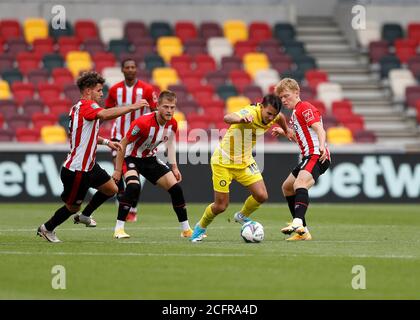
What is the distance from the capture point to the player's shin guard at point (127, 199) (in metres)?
13.6

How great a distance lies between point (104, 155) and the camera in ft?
70.6

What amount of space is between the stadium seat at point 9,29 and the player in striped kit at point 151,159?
46.2ft

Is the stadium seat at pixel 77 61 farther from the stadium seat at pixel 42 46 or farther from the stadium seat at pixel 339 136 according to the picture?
the stadium seat at pixel 339 136

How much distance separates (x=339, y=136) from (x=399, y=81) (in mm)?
4008

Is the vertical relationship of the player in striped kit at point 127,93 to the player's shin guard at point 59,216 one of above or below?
above

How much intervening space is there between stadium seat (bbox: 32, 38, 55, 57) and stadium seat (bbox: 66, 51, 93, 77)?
68cm

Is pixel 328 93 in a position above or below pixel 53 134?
above

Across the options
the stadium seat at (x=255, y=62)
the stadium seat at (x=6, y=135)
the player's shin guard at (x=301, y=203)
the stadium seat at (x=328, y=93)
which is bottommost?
the player's shin guard at (x=301, y=203)

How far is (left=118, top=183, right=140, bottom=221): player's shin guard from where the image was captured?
44.6ft

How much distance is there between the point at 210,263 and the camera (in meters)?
10.7

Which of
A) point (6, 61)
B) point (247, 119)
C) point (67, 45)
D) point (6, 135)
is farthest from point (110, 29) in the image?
point (247, 119)

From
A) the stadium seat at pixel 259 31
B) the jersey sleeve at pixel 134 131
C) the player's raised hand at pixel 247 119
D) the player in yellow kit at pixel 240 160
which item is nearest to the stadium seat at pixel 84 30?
the stadium seat at pixel 259 31

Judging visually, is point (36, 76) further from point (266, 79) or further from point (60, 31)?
point (266, 79)
